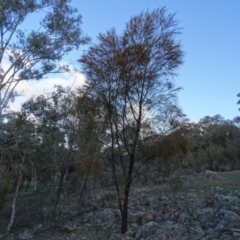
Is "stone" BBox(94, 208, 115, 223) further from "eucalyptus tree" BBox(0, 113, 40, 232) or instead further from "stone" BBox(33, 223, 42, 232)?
"eucalyptus tree" BBox(0, 113, 40, 232)

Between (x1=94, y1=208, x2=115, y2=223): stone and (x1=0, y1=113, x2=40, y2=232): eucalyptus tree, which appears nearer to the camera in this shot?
(x1=94, y1=208, x2=115, y2=223): stone

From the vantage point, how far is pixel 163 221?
10.2 metres

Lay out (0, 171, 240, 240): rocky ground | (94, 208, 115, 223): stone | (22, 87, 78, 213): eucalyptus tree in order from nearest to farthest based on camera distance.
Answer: (0, 171, 240, 240): rocky ground, (94, 208, 115, 223): stone, (22, 87, 78, 213): eucalyptus tree

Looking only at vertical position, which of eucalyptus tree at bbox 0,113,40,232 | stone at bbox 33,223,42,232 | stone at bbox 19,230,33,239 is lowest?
stone at bbox 19,230,33,239

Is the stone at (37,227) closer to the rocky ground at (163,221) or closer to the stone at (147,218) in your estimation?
the rocky ground at (163,221)

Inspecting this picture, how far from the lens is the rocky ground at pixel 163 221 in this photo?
28.1 ft

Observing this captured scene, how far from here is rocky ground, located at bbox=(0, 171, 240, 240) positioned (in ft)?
28.1

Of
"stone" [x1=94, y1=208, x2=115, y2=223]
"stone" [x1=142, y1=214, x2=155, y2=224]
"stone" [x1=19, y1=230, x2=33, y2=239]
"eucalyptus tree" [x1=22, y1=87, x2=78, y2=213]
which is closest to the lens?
"stone" [x1=142, y1=214, x2=155, y2=224]

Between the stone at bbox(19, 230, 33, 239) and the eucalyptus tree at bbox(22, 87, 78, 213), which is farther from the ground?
the eucalyptus tree at bbox(22, 87, 78, 213)

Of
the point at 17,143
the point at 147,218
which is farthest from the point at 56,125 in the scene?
the point at 147,218

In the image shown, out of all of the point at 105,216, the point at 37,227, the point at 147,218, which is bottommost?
the point at 37,227

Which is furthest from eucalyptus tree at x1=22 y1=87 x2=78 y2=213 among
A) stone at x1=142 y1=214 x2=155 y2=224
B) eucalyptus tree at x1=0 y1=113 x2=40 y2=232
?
stone at x1=142 y1=214 x2=155 y2=224

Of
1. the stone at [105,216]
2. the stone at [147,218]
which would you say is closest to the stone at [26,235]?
the stone at [105,216]

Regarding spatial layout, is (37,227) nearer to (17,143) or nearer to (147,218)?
(17,143)
